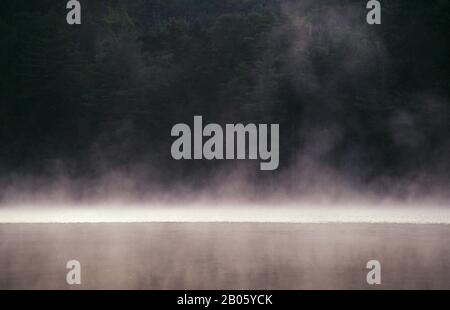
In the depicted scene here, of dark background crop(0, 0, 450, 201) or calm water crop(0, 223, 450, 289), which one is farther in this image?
dark background crop(0, 0, 450, 201)

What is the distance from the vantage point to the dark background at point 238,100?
4919 centimetres

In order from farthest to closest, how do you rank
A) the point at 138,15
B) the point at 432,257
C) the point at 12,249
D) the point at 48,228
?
the point at 138,15
the point at 48,228
the point at 12,249
the point at 432,257

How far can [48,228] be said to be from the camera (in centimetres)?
3491

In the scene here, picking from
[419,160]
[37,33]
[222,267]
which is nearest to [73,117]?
[37,33]

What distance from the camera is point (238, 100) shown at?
53906 millimetres

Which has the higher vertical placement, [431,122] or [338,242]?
[431,122]

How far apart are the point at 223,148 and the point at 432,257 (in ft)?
94.2

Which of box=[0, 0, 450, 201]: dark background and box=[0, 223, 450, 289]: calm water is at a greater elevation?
box=[0, 0, 450, 201]: dark background

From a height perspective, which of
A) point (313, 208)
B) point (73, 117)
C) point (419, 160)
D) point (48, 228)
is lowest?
point (48, 228)

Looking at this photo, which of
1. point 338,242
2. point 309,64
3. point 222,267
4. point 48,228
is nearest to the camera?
point 222,267

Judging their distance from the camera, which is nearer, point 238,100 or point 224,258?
point 224,258

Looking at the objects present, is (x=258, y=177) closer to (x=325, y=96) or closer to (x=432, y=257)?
(x=325, y=96)

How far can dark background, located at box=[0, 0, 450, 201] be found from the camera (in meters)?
49.2

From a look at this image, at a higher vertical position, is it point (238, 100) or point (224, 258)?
point (238, 100)
